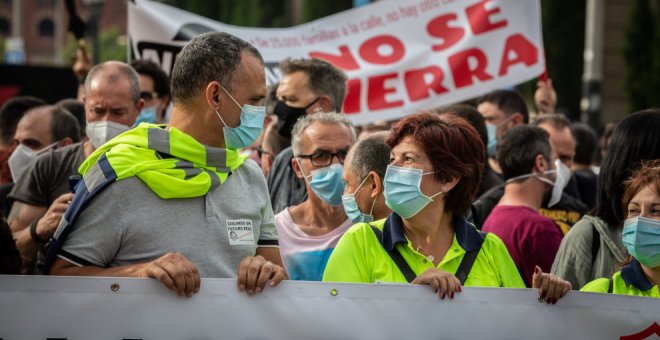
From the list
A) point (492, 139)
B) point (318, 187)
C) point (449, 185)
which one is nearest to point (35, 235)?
point (318, 187)

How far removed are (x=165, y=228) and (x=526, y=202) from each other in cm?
274

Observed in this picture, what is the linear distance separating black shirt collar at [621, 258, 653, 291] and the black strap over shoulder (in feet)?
1.80

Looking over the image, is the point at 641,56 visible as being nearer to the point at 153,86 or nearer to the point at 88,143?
the point at 153,86

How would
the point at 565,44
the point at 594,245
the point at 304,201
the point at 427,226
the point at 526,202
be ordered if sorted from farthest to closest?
the point at 565,44, the point at 526,202, the point at 304,201, the point at 594,245, the point at 427,226

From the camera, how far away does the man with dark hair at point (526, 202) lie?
524 cm

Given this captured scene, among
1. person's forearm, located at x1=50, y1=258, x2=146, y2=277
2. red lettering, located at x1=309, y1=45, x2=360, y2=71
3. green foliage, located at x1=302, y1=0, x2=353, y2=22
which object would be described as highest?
person's forearm, located at x1=50, y1=258, x2=146, y2=277

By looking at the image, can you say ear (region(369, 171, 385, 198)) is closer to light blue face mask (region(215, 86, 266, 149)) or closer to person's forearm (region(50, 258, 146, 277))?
light blue face mask (region(215, 86, 266, 149))

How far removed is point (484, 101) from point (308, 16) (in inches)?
1197

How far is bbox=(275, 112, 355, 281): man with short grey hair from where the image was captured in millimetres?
4980

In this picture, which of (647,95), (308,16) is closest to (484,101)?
(647,95)

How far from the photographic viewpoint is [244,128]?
367 cm


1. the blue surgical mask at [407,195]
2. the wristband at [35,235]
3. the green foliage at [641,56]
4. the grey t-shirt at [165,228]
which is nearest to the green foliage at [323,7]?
the green foliage at [641,56]

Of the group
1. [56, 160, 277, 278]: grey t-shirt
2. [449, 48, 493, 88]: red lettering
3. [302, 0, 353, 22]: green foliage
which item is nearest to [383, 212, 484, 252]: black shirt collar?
[56, 160, 277, 278]: grey t-shirt

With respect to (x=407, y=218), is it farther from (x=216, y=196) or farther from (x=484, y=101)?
(x=484, y=101)
